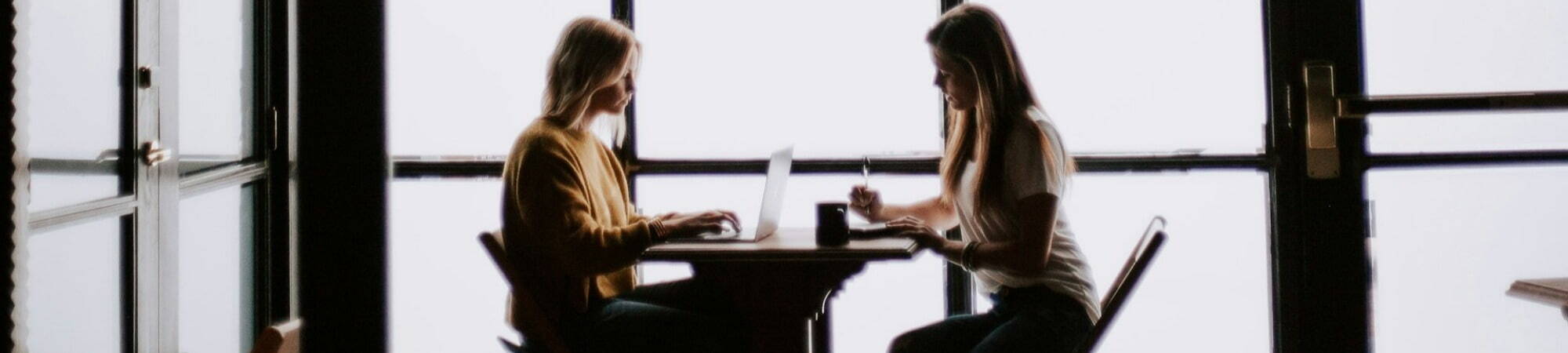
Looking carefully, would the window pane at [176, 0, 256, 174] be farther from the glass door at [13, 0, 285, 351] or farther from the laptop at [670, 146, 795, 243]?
the laptop at [670, 146, 795, 243]

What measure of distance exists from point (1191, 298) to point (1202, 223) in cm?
21

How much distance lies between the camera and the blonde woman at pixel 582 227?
2.23m

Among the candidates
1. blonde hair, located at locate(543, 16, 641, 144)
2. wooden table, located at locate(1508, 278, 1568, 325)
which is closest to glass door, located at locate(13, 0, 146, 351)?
blonde hair, located at locate(543, 16, 641, 144)

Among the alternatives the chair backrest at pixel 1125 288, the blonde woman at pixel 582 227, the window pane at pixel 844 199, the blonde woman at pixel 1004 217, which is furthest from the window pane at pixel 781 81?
the chair backrest at pixel 1125 288

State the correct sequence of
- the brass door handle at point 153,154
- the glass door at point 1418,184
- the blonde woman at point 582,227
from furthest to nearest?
the glass door at point 1418,184, the blonde woman at point 582,227, the brass door handle at point 153,154

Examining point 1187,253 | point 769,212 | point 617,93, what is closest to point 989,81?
point 769,212

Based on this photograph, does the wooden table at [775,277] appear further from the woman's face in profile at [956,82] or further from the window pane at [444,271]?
the window pane at [444,271]

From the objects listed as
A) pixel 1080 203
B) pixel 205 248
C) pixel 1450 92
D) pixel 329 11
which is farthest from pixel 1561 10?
pixel 205 248

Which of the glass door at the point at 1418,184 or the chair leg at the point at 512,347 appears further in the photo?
the glass door at the point at 1418,184

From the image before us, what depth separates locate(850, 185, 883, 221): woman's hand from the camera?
8.70ft

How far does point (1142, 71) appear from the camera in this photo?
309 centimetres

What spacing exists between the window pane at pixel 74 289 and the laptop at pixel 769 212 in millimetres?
999

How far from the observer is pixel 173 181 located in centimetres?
231

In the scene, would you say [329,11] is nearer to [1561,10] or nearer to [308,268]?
[308,268]
